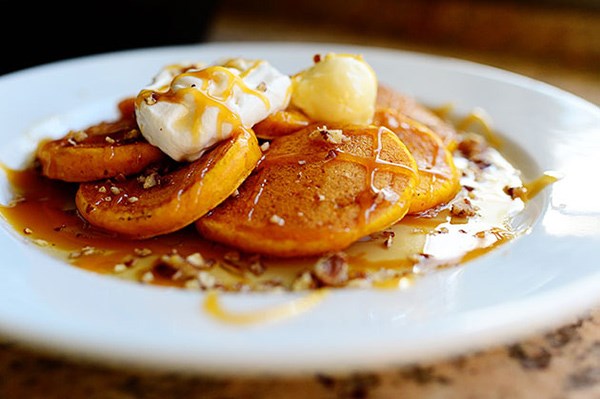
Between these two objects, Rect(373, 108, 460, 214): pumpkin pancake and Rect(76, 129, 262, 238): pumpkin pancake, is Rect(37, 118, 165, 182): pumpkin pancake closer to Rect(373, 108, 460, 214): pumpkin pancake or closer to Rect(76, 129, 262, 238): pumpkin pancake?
Rect(76, 129, 262, 238): pumpkin pancake

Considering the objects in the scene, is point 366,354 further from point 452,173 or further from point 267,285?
point 452,173

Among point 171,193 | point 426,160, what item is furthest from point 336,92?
point 171,193

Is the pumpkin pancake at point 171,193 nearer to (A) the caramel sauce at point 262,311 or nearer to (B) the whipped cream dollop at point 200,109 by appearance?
(B) the whipped cream dollop at point 200,109

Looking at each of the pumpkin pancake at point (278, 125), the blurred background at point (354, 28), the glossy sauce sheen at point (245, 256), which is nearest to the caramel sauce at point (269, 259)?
the glossy sauce sheen at point (245, 256)

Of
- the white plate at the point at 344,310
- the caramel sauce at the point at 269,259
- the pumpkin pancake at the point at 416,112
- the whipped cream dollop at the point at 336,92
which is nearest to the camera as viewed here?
the white plate at the point at 344,310

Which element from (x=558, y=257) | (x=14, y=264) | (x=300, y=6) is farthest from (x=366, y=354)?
(x=300, y=6)

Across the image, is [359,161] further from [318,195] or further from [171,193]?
[171,193]

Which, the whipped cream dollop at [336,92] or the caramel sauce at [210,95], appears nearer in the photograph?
the caramel sauce at [210,95]

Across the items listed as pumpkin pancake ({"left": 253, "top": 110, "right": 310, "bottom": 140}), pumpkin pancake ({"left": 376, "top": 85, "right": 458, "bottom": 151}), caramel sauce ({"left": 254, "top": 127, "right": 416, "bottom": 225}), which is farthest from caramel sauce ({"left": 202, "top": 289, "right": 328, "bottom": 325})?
pumpkin pancake ({"left": 376, "top": 85, "right": 458, "bottom": 151})
